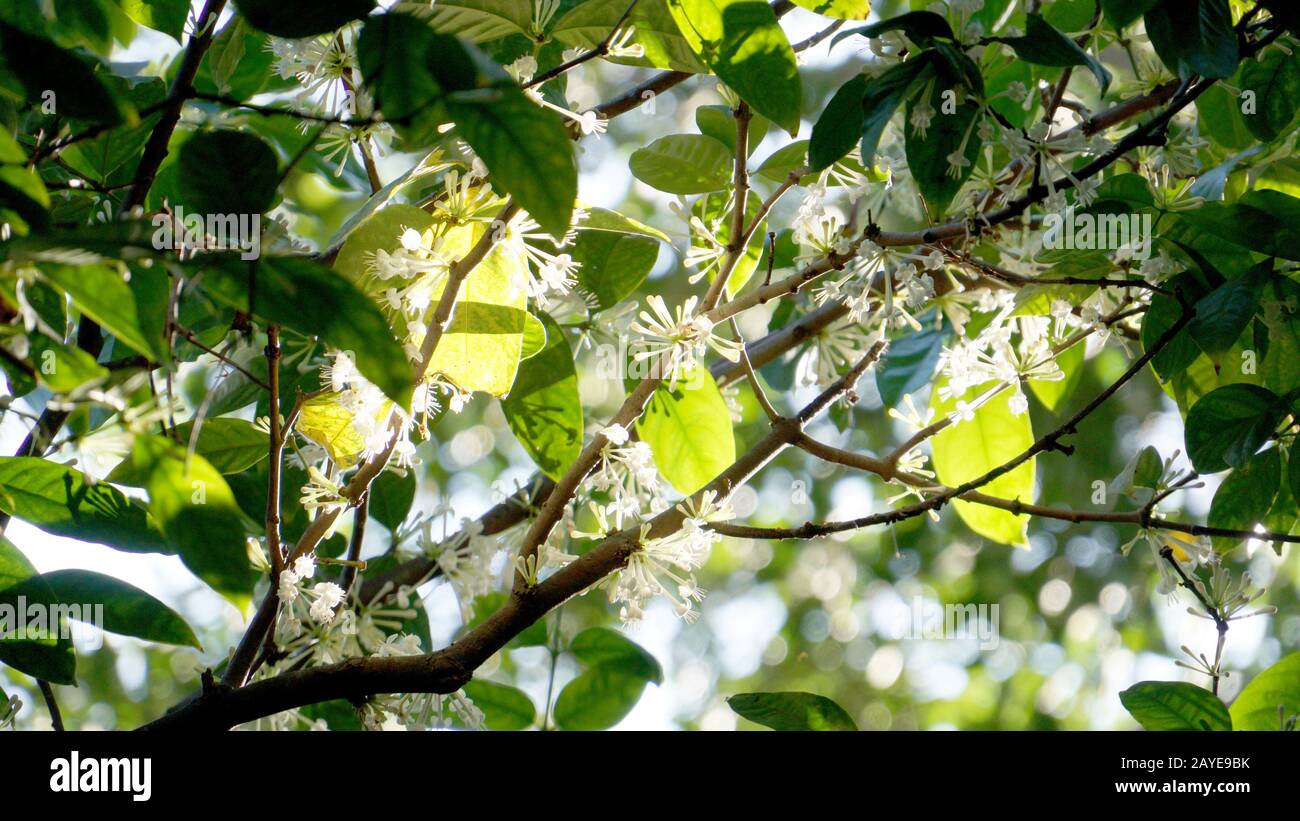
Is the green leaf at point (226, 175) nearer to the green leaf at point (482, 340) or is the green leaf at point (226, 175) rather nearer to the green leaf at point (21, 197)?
the green leaf at point (21, 197)

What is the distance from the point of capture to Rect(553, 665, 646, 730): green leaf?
3.73ft

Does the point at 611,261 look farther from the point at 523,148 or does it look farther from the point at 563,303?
the point at 523,148

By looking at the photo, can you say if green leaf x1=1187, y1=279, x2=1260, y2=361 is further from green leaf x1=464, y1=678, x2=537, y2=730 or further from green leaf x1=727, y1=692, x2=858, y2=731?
green leaf x1=464, y1=678, x2=537, y2=730

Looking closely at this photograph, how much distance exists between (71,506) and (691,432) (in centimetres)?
49

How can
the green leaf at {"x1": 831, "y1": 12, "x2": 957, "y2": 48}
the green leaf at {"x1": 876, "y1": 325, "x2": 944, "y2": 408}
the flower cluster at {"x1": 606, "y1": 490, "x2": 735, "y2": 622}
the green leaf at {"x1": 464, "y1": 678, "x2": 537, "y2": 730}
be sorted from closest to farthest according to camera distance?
the green leaf at {"x1": 831, "y1": 12, "x2": 957, "y2": 48}
the flower cluster at {"x1": 606, "y1": 490, "x2": 735, "y2": 622}
the green leaf at {"x1": 876, "y1": 325, "x2": 944, "y2": 408}
the green leaf at {"x1": 464, "y1": 678, "x2": 537, "y2": 730}

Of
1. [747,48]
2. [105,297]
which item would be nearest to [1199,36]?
[747,48]

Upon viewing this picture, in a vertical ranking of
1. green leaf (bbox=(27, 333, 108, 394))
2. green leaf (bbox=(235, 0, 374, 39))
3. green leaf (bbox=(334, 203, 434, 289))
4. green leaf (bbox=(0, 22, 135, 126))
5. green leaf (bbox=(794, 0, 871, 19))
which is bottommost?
green leaf (bbox=(27, 333, 108, 394))

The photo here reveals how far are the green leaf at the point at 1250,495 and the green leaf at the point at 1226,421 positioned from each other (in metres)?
0.09

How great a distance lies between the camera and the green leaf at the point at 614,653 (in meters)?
1.14

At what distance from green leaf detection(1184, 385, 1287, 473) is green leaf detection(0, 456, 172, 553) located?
74 cm

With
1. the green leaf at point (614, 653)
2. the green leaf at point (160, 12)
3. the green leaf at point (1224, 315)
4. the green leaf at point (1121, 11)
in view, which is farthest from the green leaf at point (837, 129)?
the green leaf at point (614, 653)

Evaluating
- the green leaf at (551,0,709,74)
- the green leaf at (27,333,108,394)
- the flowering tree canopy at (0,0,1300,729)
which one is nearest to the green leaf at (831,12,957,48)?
the flowering tree canopy at (0,0,1300,729)

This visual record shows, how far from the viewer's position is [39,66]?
0.45m

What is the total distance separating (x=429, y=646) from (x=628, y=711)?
10.6 inches
